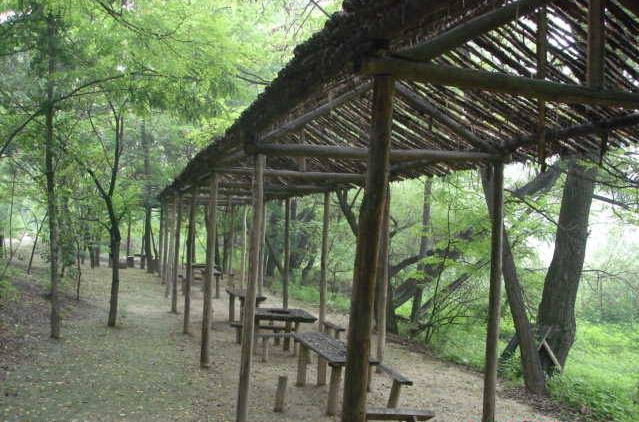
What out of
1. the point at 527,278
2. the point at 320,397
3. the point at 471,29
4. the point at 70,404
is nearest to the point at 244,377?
the point at 320,397

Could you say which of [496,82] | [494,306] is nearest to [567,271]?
[494,306]

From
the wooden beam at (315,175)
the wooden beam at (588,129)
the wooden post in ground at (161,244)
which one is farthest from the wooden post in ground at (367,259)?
the wooden post in ground at (161,244)

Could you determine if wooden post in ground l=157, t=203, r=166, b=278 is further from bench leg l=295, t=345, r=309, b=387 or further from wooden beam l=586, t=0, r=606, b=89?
wooden beam l=586, t=0, r=606, b=89

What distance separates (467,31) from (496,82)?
376mm

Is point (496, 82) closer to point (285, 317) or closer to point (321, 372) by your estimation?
point (321, 372)

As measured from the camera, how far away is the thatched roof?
319cm

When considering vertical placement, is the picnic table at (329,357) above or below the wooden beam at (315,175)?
below

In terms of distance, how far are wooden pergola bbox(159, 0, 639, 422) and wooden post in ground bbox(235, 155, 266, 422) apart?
0.01 m

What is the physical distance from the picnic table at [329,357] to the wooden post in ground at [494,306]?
1287 millimetres

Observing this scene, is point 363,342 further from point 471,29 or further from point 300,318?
point 300,318

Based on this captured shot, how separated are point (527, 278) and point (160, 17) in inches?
359

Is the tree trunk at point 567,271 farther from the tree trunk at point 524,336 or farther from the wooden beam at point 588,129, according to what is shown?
the wooden beam at point 588,129

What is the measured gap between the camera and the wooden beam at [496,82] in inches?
124

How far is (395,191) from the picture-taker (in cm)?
2084
